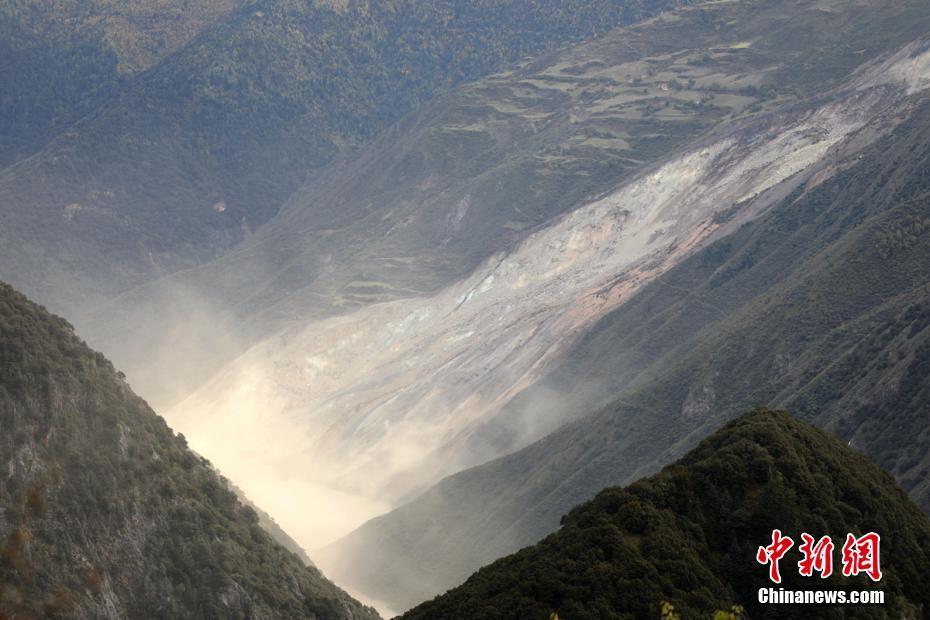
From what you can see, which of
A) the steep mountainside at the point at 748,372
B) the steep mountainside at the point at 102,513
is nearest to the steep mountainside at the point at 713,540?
the steep mountainside at the point at 102,513

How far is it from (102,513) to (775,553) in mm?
38014

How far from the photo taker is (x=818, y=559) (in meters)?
55.7

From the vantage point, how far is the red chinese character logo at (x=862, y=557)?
56.2 meters

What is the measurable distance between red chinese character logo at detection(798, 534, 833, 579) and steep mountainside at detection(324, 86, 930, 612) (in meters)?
36.8

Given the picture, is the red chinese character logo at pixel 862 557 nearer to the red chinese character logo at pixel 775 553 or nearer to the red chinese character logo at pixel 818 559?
the red chinese character logo at pixel 818 559

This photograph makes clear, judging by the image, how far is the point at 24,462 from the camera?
246ft

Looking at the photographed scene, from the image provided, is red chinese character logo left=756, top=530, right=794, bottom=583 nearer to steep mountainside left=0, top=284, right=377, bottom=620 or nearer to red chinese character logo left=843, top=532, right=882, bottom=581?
red chinese character logo left=843, top=532, right=882, bottom=581

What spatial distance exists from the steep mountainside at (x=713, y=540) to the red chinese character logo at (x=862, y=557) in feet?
1.16

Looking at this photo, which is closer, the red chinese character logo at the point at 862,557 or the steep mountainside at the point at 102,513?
the red chinese character logo at the point at 862,557

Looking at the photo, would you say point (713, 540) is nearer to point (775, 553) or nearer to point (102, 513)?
point (775, 553)

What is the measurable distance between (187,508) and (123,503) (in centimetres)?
550

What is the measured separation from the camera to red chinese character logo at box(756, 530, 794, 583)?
56219 millimetres

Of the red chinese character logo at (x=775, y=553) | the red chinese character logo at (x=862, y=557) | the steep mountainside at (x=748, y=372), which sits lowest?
the red chinese character logo at (x=862, y=557)

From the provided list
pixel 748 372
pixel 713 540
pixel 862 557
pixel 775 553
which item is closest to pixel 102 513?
pixel 713 540
